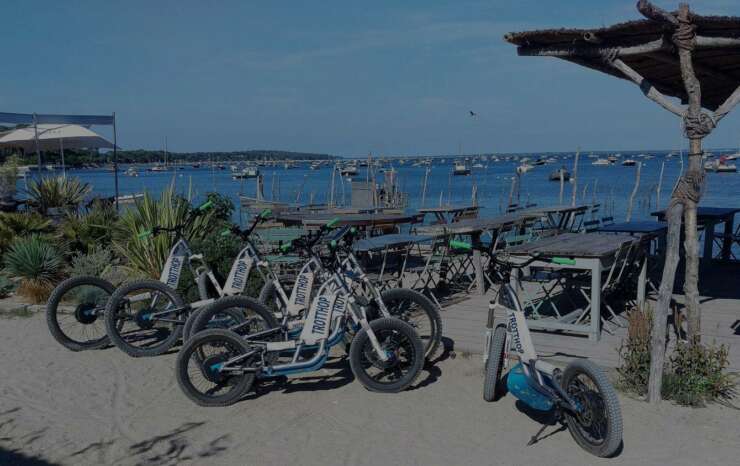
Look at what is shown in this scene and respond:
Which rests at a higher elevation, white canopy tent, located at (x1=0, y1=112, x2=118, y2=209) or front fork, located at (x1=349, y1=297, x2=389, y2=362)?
white canopy tent, located at (x1=0, y1=112, x2=118, y2=209)

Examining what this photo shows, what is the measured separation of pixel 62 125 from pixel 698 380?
15.1 m

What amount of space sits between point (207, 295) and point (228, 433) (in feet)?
6.79

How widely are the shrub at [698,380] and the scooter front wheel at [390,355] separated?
1.79 metres

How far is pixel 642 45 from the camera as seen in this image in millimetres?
5582

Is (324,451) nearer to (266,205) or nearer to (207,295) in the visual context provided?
(207,295)

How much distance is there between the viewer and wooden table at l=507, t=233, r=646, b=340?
603 centimetres

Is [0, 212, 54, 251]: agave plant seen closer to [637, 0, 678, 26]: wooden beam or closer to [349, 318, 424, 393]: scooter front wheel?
[349, 318, 424, 393]: scooter front wheel

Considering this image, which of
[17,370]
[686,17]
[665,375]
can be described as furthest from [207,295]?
[686,17]

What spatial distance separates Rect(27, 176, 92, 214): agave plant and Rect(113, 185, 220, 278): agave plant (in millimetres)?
4406

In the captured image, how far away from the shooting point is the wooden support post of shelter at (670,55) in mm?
4879

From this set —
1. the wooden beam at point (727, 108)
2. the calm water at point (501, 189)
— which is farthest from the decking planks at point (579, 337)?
the calm water at point (501, 189)

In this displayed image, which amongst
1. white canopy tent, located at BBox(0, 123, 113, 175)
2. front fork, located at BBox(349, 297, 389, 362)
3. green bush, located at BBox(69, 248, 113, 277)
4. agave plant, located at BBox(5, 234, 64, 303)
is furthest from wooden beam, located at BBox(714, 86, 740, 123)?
white canopy tent, located at BBox(0, 123, 113, 175)

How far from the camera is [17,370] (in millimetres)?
6156

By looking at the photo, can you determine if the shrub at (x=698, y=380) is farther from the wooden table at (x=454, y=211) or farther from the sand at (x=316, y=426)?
the wooden table at (x=454, y=211)
